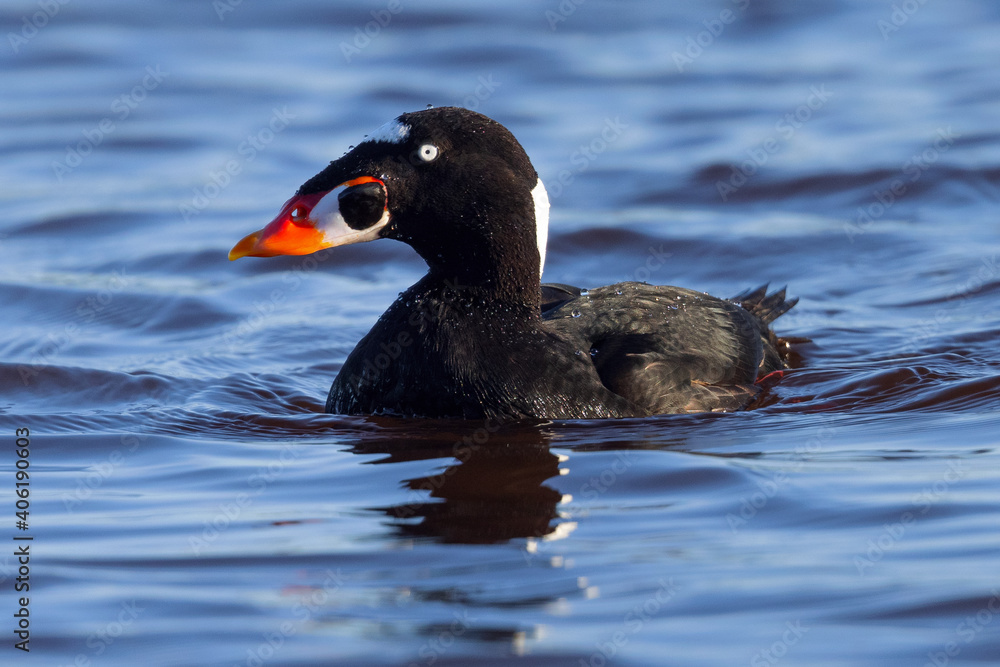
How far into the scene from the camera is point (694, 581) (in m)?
3.63

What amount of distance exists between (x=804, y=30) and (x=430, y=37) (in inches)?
153

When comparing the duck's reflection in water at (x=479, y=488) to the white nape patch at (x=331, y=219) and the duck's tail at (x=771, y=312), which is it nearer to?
the white nape patch at (x=331, y=219)

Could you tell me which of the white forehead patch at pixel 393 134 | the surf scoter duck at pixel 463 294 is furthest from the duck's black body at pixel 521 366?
the white forehead patch at pixel 393 134

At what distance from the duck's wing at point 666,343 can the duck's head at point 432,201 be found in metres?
0.50

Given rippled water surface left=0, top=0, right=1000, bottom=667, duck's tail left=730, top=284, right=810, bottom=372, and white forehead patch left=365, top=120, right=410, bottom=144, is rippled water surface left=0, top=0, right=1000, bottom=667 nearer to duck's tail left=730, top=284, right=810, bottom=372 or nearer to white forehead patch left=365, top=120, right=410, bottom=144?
duck's tail left=730, top=284, right=810, bottom=372

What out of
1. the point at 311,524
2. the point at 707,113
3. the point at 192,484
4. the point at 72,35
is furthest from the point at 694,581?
the point at 72,35

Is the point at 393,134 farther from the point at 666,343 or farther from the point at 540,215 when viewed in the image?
the point at 666,343

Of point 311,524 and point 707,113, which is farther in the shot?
point 707,113

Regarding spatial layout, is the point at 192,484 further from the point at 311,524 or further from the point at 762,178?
the point at 762,178

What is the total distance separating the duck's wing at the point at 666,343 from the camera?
215 inches

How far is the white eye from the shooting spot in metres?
5.20

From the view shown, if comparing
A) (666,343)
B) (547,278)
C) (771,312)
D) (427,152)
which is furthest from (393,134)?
(547,278)

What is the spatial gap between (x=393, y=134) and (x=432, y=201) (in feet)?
1.00

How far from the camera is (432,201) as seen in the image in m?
5.22
